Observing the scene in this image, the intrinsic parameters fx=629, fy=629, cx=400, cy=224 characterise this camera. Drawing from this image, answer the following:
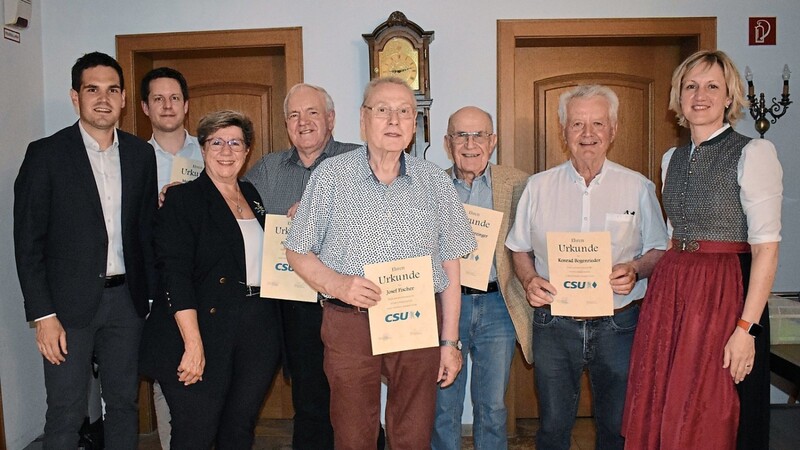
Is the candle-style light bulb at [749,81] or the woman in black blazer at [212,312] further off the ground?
the candle-style light bulb at [749,81]

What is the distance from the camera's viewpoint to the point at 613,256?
2264 mm

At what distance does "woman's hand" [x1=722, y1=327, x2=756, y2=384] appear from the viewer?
1.85 meters

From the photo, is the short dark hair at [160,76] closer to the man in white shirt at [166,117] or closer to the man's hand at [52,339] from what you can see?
the man in white shirt at [166,117]

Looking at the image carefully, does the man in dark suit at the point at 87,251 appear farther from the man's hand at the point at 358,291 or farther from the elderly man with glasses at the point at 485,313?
the elderly man with glasses at the point at 485,313

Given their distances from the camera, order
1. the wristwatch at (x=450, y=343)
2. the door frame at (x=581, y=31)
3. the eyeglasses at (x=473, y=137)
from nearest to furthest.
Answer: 1. the wristwatch at (x=450, y=343)
2. the eyeglasses at (x=473, y=137)
3. the door frame at (x=581, y=31)

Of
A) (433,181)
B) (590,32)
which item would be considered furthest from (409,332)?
(590,32)

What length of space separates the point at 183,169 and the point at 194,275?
605mm

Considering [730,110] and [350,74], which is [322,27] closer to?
[350,74]

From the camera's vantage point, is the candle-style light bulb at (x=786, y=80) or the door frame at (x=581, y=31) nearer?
the candle-style light bulb at (x=786, y=80)

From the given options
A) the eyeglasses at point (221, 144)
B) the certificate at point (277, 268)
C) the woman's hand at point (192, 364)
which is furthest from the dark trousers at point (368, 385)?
the eyeglasses at point (221, 144)

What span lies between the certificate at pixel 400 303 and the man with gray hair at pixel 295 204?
609 mm

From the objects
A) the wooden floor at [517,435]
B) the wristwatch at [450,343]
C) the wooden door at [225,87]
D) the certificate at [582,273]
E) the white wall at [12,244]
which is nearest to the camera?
the wristwatch at [450,343]

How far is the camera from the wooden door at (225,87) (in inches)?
133

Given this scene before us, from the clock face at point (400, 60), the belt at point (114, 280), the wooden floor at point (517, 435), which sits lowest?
the wooden floor at point (517, 435)
